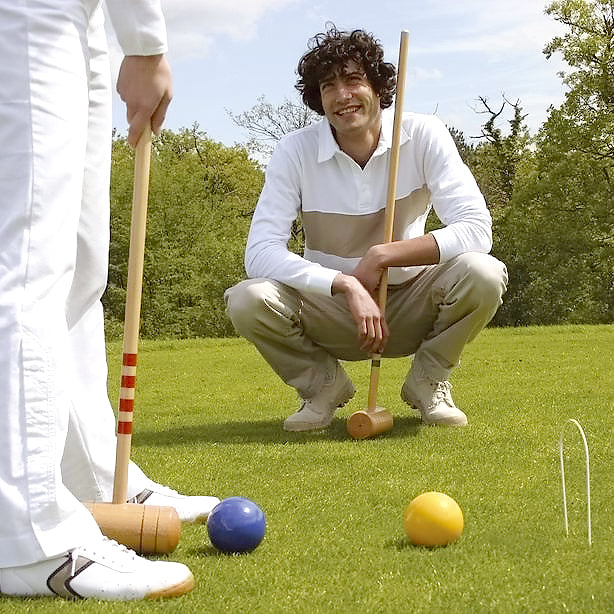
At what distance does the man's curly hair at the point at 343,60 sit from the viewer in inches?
184

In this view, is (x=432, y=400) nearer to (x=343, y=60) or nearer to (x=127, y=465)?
(x=343, y=60)

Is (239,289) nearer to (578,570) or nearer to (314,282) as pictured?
(314,282)

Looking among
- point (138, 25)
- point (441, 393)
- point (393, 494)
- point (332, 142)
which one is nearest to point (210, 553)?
point (393, 494)

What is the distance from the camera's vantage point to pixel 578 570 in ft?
7.48

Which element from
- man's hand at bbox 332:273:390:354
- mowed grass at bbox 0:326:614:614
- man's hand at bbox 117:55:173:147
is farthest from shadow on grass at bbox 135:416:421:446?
man's hand at bbox 117:55:173:147

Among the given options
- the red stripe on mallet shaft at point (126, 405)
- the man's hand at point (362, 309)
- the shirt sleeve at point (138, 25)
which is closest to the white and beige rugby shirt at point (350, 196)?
the man's hand at point (362, 309)

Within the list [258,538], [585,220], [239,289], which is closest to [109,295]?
[585,220]

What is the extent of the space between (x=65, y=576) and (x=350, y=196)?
291 centimetres

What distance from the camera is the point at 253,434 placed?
15.0 feet

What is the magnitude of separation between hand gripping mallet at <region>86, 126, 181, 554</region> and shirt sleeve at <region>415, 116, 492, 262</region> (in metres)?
2.06

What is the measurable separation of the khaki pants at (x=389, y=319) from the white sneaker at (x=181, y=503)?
1.66 metres

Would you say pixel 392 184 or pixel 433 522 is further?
pixel 392 184

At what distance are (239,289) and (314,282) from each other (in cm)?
38

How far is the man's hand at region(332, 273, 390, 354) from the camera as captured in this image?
428cm
